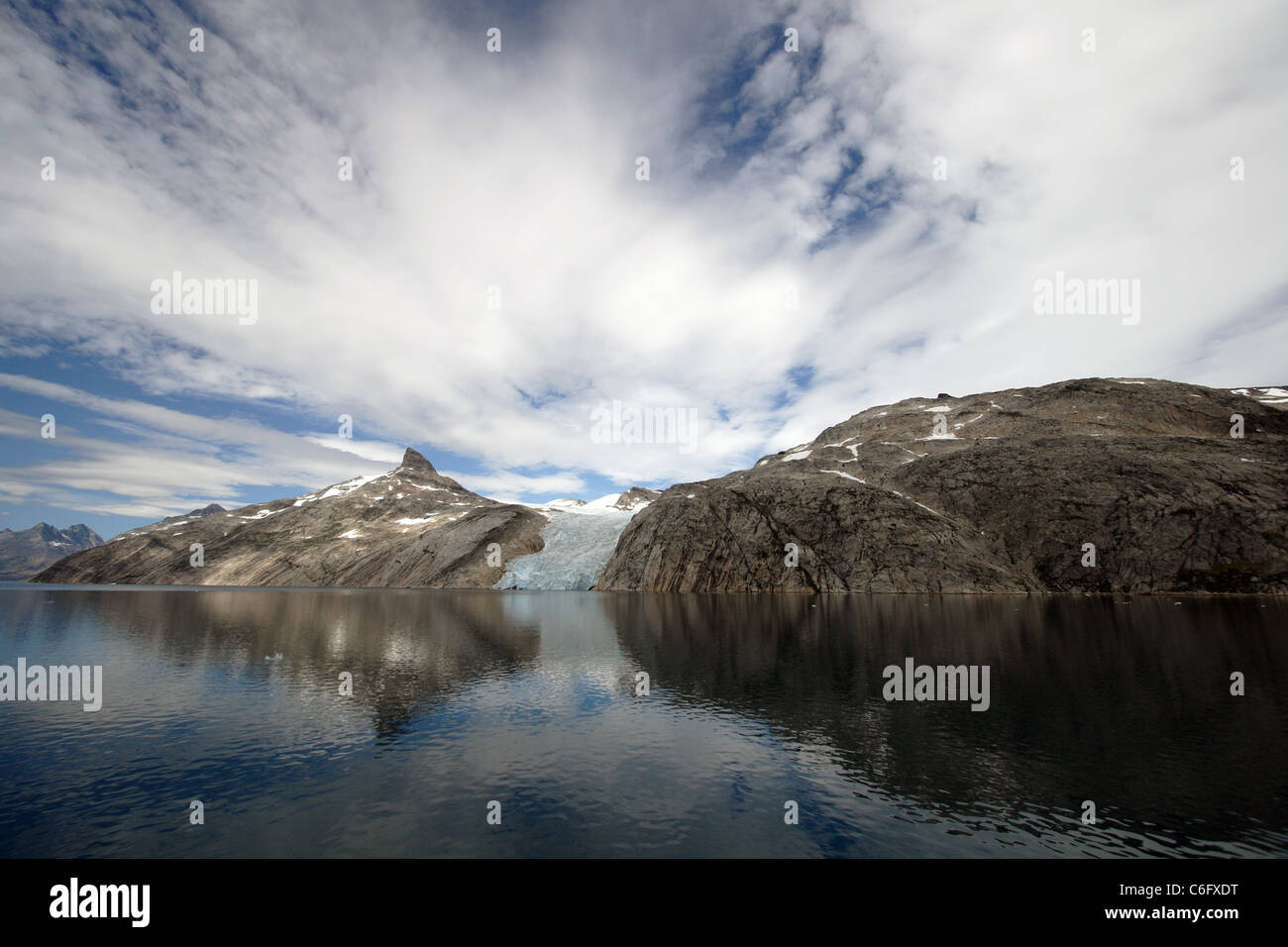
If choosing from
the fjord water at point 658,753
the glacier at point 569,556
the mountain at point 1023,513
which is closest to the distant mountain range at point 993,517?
the mountain at point 1023,513

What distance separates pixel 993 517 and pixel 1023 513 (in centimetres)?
549

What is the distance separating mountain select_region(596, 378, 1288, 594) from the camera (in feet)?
337

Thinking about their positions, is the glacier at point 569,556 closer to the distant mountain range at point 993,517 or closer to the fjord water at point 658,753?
the distant mountain range at point 993,517

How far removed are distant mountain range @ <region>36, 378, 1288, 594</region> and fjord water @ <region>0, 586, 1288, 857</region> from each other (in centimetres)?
7019

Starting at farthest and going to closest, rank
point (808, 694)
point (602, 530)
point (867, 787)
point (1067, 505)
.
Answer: point (602, 530), point (1067, 505), point (808, 694), point (867, 787)

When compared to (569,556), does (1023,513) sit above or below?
above

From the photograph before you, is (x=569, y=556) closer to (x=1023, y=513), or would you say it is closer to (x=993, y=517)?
(x=993, y=517)

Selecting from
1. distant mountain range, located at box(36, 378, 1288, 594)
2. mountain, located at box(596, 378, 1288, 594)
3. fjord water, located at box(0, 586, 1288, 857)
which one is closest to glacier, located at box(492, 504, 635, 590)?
distant mountain range, located at box(36, 378, 1288, 594)

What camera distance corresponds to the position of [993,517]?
12038 centimetres

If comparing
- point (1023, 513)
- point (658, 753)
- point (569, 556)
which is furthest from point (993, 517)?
point (658, 753)
